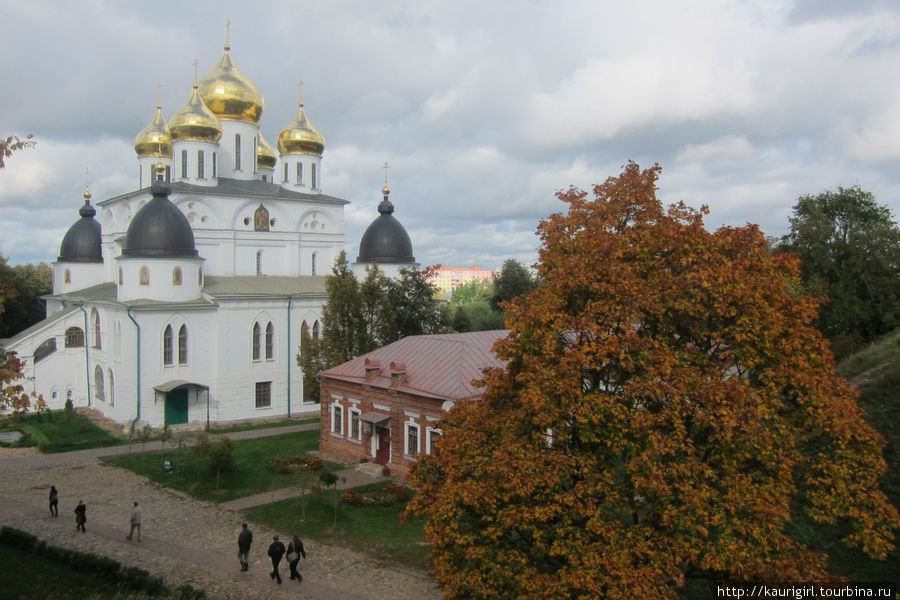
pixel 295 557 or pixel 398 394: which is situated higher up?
pixel 398 394

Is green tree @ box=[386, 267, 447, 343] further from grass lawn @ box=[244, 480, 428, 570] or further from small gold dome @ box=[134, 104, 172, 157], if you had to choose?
small gold dome @ box=[134, 104, 172, 157]

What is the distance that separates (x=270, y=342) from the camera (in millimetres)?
31031

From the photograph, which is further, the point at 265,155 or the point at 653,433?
the point at 265,155

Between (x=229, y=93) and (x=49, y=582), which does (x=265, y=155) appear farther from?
(x=49, y=582)

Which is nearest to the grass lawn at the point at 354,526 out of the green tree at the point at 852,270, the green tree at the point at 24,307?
the green tree at the point at 852,270

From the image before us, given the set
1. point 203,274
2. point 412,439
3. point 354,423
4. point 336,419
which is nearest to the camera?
point 412,439

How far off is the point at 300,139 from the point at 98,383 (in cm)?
1646

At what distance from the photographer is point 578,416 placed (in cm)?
894

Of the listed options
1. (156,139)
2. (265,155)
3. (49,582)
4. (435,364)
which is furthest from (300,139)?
(49,582)

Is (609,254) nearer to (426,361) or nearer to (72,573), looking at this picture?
(72,573)

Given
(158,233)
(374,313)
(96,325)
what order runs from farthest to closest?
(96,325) → (158,233) → (374,313)

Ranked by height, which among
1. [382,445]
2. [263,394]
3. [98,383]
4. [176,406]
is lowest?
[382,445]

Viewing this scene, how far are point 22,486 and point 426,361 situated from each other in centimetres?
1279

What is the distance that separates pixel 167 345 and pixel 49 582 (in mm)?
16729
